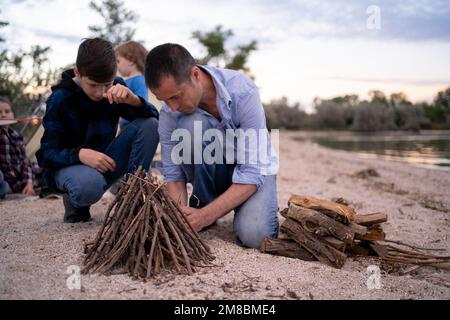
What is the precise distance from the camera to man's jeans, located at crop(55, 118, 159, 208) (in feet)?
10.5

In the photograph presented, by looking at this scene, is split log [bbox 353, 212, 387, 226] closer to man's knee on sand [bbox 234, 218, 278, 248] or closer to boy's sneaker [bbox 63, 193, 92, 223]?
man's knee on sand [bbox 234, 218, 278, 248]

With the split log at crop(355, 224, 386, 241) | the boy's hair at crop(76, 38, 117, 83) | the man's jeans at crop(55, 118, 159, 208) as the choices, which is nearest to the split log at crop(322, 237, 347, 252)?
the split log at crop(355, 224, 386, 241)

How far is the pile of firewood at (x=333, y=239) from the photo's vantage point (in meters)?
2.77

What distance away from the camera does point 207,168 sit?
3.22m

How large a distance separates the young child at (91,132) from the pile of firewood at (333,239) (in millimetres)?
1330

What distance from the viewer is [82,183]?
3.18 m

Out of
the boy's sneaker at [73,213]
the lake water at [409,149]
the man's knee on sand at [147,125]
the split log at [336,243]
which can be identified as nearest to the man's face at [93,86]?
the man's knee on sand at [147,125]

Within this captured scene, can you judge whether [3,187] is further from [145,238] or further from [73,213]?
[145,238]

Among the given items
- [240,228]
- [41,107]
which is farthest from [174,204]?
[41,107]

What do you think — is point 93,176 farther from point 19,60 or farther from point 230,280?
point 19,60

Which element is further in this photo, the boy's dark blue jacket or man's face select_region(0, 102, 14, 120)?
man's face select_region(0, 102, 14, 120)

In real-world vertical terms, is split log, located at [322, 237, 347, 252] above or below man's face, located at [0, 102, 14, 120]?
below

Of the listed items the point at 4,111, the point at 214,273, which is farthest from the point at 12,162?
the point at 214,273

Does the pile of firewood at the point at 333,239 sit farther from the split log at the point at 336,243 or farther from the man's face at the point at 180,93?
the man's face at the point at 180,93
